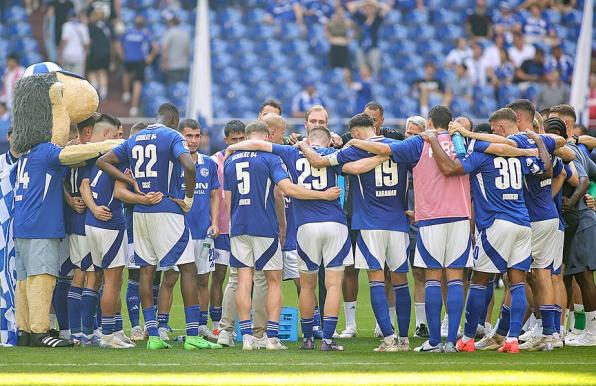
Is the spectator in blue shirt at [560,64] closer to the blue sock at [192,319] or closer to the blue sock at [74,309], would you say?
the blue sock at [192,319]

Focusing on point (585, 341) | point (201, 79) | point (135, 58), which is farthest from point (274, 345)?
point (135, 58)

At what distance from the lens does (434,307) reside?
33.0ft

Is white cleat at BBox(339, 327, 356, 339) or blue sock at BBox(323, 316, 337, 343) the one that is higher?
blue sock at BBox(323, 316, 337, 343)

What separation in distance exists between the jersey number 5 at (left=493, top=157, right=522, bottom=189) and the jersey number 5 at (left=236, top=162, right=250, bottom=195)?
7.44 ft

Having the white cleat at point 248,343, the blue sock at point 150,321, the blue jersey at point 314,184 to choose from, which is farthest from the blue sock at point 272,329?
the blue sock at point 150,321

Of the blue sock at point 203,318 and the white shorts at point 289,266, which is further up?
the white shorts at point 289,266

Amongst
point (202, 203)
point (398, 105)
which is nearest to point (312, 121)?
point (202, 203)

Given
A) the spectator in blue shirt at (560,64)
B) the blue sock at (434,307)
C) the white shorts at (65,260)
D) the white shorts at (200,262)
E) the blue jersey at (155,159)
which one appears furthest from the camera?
the spectator in blue shirt at (560,64)

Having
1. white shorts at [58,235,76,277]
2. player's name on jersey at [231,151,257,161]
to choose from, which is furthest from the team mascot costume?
player's name on jersey at [231,151,257,161]

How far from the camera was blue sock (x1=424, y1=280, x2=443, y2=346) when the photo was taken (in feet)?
33.0

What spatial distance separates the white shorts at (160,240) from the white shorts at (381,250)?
1.59 metres

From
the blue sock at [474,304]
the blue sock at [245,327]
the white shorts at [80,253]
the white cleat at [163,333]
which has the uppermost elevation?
the white shorts at [80,253]

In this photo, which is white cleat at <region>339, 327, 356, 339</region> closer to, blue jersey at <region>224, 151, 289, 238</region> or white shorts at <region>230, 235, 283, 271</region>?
white shorts at <region>230, 235, 283, 271</region>

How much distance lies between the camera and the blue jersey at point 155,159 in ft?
34.1
